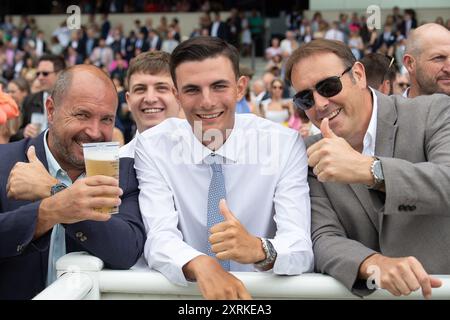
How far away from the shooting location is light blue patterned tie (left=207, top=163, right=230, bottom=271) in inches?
90.1

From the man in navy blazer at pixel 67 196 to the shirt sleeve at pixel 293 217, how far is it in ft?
1.62

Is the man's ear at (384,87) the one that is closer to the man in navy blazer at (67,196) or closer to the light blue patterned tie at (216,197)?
the light blue patterned tie at (216,197)

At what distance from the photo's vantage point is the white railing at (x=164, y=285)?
1.82m

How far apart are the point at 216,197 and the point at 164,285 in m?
0.53

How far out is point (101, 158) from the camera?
189 centimetres

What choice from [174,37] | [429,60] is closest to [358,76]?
[429,60]

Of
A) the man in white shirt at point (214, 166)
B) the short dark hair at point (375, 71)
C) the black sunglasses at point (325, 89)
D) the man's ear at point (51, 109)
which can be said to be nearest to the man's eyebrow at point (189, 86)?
the man in white shirt at point (214, 166)

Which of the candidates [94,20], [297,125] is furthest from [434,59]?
[94,20]

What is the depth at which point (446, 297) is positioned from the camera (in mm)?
1776

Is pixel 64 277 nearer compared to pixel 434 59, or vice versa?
pixel 64 277

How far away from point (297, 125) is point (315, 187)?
5.15m

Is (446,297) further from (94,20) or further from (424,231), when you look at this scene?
(94,20)

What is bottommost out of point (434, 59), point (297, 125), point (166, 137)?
point (297, 125)

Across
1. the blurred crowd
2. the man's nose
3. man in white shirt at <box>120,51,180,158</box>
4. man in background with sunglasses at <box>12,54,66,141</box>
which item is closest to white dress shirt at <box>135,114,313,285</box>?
the man's nose
